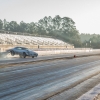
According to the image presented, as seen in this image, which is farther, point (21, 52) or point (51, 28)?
point (51, 28)

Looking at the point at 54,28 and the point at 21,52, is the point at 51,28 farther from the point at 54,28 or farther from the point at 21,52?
the point at 21,52

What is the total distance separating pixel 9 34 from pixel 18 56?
34.6m

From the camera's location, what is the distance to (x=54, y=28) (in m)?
156

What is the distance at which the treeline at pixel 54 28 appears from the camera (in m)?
128

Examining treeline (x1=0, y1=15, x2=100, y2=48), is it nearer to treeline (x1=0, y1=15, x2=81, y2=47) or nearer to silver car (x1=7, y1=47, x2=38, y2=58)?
treeline (x1=0, y1=15, x2=81, y2=47)

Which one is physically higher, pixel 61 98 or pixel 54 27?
pixel 54 27

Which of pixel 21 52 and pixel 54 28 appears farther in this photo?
pixel 54 28

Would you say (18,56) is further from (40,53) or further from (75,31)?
(75,31)

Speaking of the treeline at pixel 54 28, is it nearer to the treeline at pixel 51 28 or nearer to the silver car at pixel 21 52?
the treeline at pixel 51 28

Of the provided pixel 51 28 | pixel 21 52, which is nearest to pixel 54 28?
pixel 51 28

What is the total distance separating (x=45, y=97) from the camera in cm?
812

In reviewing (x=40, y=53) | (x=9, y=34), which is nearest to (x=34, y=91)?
(x=40, y=53)

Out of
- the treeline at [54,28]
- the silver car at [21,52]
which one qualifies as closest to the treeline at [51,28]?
the treeline at [54,28]

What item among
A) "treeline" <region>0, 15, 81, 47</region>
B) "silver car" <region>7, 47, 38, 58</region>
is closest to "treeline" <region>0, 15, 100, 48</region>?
"treeline" <region>0, 15, 81, 47</region>
